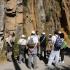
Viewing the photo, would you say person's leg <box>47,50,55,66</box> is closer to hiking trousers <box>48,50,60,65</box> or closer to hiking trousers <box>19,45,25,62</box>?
hiking trousers <box>48,50,60,65</box>

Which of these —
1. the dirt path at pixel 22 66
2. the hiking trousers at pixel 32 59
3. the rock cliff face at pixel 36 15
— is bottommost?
the dirt path at pixel 22 66

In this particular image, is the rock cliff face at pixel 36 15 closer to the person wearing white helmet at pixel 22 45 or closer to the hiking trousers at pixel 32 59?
the person wearing white helmet at pixel 22 45

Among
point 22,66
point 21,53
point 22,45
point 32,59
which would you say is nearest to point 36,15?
point 21,53

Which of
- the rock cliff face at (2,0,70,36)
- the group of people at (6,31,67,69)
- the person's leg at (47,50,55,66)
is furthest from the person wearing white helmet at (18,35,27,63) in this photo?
the rock cliff face at (2,0,70,36)

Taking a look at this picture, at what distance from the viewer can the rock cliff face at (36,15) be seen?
19234mm

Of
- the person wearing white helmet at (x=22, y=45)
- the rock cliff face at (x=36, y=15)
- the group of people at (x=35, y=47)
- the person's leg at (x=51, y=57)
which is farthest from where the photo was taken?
the rock cliff face at (x=36, y=15)

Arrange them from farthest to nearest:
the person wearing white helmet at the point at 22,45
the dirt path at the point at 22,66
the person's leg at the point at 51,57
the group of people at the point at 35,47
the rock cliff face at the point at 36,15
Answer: the rock cliff face at the point at 36,15 → the person's leg at the point at 51,57 → the person wearing white helmet at the point at 22,45 → the dirt path at the point at 22,66 → the group of people at the point at 35,47

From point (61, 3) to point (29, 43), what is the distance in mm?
15165

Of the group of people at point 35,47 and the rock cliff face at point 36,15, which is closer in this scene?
the group of people at point 35,47

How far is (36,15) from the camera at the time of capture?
958 inches

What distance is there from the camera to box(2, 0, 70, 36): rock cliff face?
1923cm

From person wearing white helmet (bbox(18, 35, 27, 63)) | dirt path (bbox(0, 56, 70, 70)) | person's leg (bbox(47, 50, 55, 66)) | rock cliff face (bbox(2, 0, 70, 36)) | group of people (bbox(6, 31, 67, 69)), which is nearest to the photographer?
group of people (bbox(6, 31, 67, 69))

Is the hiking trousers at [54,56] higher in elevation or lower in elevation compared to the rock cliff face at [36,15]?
lower

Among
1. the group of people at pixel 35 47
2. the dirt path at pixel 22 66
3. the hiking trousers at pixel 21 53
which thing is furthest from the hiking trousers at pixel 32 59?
→ the hiking trousers at pixel 21 53
